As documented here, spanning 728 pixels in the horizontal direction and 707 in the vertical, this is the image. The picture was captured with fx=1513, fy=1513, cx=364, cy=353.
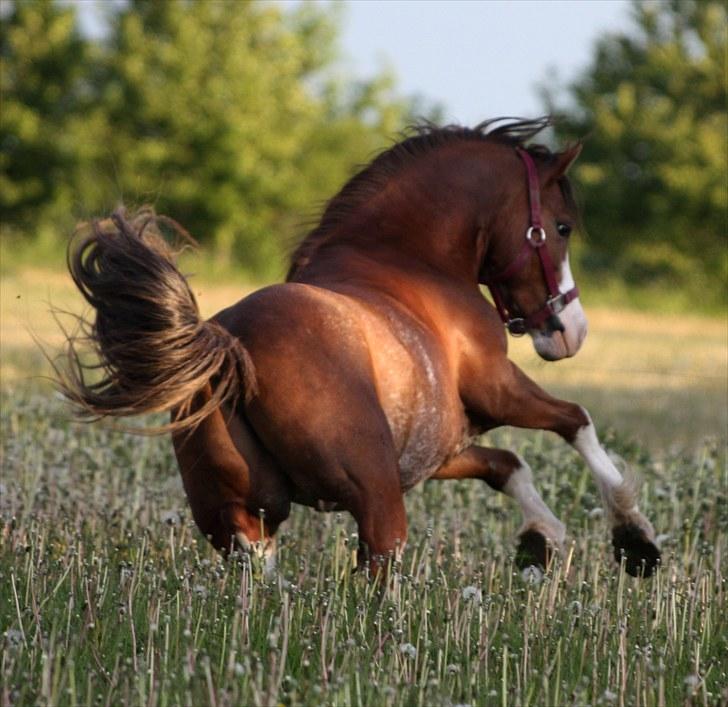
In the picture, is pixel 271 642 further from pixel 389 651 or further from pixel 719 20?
pixel 719 20

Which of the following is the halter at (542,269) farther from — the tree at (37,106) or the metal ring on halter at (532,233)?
the tree at (37,106)

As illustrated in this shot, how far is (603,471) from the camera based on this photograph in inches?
246

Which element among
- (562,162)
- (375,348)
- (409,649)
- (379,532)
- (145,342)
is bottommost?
(409,649)

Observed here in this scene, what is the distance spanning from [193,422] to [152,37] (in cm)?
3943

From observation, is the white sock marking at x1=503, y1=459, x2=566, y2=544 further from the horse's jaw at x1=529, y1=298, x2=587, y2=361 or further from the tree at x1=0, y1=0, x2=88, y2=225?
the tree at x1=0, y1=0, x2=88, y2=225

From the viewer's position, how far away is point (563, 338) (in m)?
6.47

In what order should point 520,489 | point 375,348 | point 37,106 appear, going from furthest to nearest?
point 37,106 < point 520,489 < point 375,348

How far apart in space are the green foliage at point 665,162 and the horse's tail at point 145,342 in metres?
39.1

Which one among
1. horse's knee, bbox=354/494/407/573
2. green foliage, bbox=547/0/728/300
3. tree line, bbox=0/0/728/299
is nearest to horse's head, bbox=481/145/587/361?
horse's knee, bbox=354/494/407/573

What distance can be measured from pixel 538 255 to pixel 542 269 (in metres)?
0.06

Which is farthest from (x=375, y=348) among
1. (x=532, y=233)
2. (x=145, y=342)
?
(x=532, y=233)

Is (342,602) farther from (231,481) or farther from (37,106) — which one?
(37,106)

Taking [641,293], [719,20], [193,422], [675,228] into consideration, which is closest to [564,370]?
[193,422]

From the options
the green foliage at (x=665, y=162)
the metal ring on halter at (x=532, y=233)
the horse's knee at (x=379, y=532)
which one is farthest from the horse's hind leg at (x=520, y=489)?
the green foliage at (x=665, y=162)
